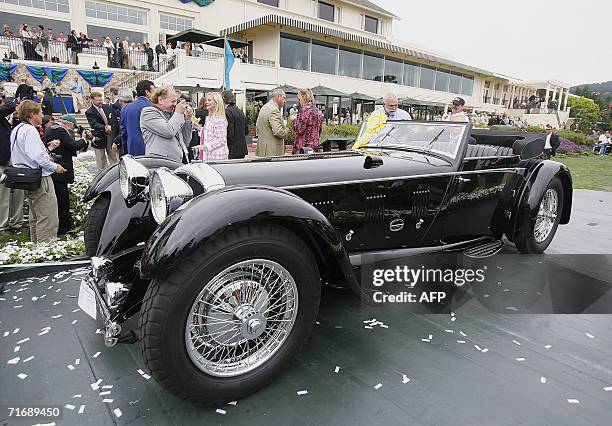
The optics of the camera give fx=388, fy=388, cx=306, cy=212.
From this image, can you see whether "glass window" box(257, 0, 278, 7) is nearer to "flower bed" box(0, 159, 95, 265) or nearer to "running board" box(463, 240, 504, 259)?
"flower bed" box(0, 159, 95, 265)

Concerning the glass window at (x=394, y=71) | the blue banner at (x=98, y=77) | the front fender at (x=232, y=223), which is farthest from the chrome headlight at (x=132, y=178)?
the glass window at (x=394, y=71)

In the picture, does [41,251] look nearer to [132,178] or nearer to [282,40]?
[132,178]

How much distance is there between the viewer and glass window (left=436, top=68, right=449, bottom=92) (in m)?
38.9

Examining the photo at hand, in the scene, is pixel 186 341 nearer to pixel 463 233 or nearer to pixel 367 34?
pixel 463 233

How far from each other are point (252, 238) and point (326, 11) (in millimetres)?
38157

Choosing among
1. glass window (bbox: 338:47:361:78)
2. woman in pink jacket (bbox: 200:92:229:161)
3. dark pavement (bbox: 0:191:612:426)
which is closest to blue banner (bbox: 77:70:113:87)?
woman in pink jacket (bbox: 200:92:229:161)

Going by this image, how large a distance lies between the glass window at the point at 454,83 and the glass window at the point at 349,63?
48.3ft

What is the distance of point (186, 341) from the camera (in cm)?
186

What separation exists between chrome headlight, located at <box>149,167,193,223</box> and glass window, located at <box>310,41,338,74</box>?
27.4 metres

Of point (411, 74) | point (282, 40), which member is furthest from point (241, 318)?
point (411, 74)

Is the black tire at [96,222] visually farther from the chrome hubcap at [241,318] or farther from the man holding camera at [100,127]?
the man holding camera at [100,127]

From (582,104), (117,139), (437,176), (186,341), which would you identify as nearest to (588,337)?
(437,176)

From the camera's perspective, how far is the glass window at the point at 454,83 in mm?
40688

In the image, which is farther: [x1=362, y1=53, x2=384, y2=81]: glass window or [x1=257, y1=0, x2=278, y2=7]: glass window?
[x1=362, y1=53, x2=384, y2=81]: glass window
